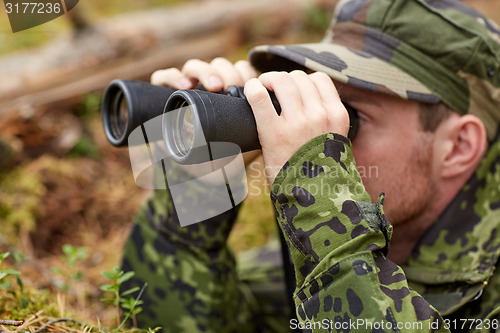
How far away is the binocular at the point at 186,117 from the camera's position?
1.10 metres

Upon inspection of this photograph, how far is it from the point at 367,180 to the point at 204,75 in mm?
665

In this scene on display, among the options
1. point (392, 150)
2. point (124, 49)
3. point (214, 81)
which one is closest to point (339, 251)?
point (392, 150)

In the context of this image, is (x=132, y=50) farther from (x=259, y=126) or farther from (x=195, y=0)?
(x=259, y=126)

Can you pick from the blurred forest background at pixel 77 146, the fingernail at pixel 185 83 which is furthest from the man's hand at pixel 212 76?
the blurred forest background at pixel 77 146

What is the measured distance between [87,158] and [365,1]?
1901 millimetres

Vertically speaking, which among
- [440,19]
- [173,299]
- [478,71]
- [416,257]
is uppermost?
[440,19]

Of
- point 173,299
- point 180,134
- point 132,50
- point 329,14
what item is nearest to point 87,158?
point 132,50

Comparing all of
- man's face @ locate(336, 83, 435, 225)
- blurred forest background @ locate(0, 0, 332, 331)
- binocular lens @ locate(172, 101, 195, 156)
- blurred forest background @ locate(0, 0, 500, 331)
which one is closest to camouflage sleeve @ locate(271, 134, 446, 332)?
binocular lens @ locate(172, 101, 195, 156)

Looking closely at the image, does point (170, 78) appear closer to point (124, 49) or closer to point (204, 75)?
point (204, 75)

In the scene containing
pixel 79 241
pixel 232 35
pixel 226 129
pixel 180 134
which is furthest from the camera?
pixel 232 35

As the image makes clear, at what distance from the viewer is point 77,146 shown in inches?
109

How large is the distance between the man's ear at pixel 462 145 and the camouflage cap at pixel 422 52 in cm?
5

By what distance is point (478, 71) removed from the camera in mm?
1604

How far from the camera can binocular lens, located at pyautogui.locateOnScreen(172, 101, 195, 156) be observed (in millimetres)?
1249
